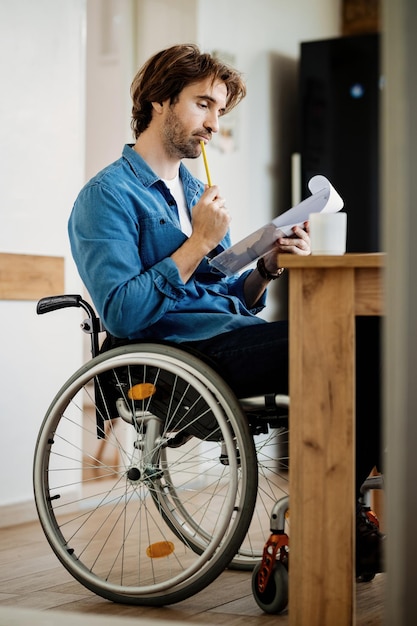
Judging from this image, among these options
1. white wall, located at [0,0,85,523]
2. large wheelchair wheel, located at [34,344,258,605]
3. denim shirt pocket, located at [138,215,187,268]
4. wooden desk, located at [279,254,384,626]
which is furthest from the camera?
white wall, located at [0,0,85,523]

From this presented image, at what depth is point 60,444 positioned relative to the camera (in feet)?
10.8

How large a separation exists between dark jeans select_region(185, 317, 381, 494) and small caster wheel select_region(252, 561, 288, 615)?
0.24 metres

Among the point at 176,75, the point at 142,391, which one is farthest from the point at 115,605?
the point at 176,75

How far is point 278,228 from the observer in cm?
212

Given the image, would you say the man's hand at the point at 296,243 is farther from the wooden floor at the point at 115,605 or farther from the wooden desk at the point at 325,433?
the wooden floor at the point at 115,605

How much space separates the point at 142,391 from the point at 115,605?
1.48 feet

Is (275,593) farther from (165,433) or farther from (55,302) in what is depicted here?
(55,302)

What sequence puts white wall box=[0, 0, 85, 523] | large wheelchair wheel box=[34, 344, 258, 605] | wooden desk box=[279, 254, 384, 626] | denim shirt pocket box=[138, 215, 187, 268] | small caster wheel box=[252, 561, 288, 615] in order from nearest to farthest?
1. wooden desk box=[279, 254, 384, 626]
2. large wheelchair wheel box=[34, 344, 258, 605]
3. small caster wheel box=[252, 561, 288, 615]
4. denim shirt pocket box=[138, 215, 187, 268]
5. white wall box=[0, 0, 85, 523]

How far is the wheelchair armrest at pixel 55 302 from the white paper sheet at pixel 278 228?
1.12 ft

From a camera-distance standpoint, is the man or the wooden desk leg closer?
the wooden desk leg

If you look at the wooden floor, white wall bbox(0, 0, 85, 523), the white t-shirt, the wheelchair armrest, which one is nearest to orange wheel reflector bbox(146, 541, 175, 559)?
the wooden floor

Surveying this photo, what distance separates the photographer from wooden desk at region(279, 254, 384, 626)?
1.75 m

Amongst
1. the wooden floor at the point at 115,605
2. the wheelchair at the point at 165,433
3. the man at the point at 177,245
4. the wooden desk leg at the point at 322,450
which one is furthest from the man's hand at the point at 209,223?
the wooden floor at the point at 115,605

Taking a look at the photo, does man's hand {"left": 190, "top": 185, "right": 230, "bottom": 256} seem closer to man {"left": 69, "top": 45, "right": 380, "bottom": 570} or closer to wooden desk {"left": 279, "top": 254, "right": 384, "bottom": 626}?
man {"left": 69, "top": 45, "right": 380, "bottom": 570}
